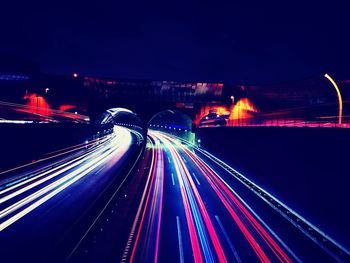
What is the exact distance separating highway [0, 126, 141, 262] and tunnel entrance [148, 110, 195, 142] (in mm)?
37813

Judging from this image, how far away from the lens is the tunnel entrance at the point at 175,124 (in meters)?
76.6

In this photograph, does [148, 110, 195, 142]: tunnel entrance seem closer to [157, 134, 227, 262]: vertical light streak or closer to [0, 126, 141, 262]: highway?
[157, 134, 227, 262]: vertical light streak

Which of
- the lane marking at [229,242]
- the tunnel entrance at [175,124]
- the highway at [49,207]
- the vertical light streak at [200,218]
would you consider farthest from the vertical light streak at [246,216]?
the tunnel entrance at [175,124]

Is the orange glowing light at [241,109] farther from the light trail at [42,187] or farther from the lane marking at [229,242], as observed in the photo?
the lane marking at [229,242]

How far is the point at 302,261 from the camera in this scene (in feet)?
47.4

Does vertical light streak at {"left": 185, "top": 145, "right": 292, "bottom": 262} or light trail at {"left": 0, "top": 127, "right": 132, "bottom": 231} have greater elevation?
light trail at {"left": 0, "top": 127, "right": 132, "bottom": 231}

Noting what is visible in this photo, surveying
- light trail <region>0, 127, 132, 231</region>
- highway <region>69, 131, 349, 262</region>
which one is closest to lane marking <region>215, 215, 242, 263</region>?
highway <region>69, 131, 349, 262</region>

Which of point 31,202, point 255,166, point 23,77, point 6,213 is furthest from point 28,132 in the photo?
point 23,77

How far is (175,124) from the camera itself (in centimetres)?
9519

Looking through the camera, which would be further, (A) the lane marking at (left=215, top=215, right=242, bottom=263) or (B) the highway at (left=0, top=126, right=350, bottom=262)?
(B) the highway at (left=0, top=126, right=350, bottom=262)

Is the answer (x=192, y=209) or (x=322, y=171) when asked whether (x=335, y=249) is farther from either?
(x=192, y=209)

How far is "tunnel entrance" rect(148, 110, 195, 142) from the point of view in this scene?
76.6 meters

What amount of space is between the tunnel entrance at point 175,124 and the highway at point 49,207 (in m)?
37.8

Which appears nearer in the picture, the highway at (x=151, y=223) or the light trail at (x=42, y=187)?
the highway at (x=151, y=223)
